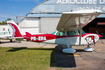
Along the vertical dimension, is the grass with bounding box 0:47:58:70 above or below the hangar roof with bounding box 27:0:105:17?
below

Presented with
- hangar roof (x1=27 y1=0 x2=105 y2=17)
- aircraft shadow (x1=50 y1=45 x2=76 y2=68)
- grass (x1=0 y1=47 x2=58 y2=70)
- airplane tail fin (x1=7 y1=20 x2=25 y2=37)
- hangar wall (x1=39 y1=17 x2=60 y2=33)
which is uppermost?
hangar roof (x1=27 y1=0 x2=105 y2=17)

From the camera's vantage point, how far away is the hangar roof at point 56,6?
→ 658 inches

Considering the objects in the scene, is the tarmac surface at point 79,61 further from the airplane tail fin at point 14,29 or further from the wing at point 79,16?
the airplane tail fin at point 14,29

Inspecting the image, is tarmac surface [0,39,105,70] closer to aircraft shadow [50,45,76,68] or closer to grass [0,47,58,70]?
aircraft shadow [50,45,76,68]

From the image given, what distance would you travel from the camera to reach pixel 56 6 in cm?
1683

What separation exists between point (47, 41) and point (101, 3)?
15633 millimetres

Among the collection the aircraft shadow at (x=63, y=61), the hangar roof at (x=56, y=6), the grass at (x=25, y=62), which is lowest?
the aircraft shadow at (x=63, y=61)

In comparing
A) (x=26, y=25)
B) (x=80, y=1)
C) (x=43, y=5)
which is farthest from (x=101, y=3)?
(x=26, y=25)

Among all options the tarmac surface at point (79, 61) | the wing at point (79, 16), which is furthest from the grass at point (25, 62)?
the wing at point (79, 16)

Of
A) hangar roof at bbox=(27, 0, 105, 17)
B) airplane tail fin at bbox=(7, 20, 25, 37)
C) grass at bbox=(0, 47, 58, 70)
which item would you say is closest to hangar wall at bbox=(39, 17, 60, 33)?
hangar roof at bbox=(27, 0, 105, 17)

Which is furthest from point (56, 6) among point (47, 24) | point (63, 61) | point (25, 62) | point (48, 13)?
point (25, 62)

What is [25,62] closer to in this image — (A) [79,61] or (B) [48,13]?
(A) [79,61]

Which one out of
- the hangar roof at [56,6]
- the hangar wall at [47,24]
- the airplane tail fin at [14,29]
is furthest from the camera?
the hangar wall at [47,24]

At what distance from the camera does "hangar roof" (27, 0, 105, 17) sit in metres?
16.7
